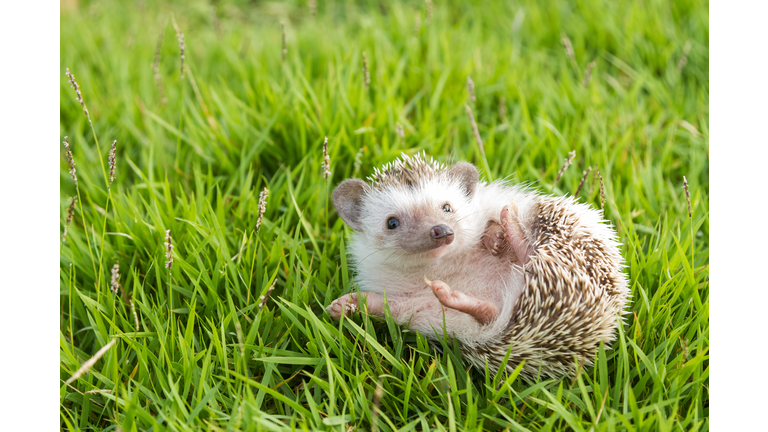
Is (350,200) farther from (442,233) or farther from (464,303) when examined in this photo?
(464,303)

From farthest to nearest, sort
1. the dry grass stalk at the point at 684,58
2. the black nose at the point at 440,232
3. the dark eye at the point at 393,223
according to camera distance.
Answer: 1. the dry grass stalk at the point at 684,58
2. the dark eye at the point at 393,223
3. the black nose at the point at 440,232

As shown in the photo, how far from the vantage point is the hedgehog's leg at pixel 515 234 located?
238cm

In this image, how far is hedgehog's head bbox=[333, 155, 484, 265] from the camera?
7.97 ft

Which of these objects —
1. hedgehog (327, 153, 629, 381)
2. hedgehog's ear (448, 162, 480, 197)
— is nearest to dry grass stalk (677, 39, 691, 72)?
hedgehog (327, 153, 629, 381)

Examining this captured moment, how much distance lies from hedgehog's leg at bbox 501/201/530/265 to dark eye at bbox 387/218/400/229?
1.65 feet

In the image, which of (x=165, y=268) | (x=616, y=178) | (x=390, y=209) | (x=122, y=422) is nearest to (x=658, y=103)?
(x=616, y=178)

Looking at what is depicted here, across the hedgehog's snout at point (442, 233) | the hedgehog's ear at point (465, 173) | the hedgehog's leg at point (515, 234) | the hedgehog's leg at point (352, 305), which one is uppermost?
the hedgehog's ear at point (465, 173)

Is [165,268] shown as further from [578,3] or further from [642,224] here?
[578,3]

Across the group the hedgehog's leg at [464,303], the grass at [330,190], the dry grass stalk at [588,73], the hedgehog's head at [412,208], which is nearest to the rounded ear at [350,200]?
the hedgehog's head at [412,208]

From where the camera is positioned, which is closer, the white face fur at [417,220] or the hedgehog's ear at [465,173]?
the white face fur at [417,220]

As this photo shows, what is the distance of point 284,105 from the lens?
11.9 feet

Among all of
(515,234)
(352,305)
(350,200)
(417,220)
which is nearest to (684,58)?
(515,234)

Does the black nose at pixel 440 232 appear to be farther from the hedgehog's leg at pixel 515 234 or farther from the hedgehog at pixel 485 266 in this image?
the hedgehog's leg at pixel 515 234

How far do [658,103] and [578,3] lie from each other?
5.43 ft
